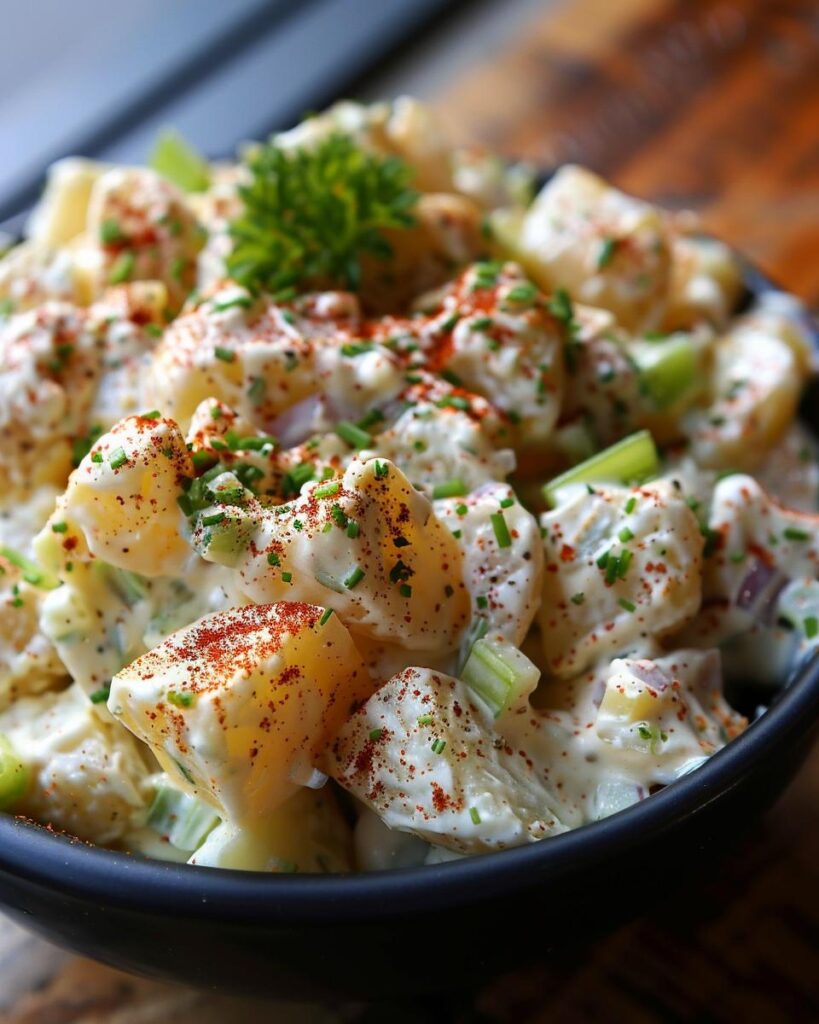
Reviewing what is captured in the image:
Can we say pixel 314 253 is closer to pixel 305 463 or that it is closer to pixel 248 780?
pixel 305 463

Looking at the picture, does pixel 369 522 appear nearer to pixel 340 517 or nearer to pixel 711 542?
pixel 340 517

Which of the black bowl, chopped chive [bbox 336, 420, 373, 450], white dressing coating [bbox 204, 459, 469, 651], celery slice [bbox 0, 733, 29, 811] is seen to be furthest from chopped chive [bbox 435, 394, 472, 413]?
celery slice [bbox 0, 733, 29, 811]

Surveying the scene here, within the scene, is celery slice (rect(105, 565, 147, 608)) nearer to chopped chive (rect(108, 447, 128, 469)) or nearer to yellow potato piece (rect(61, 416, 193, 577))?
yellow potato piece (rect(61, 416, 193, 577))

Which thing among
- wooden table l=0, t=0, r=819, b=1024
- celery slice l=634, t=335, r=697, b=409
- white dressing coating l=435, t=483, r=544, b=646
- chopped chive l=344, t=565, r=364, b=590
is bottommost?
wooden table l=0, t=0, r=819, b=1024

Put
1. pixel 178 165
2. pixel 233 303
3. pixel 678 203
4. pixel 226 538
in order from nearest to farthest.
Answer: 1. pixel 226 538
2. pixel 233 303
3. pixel 178 165
4. pixel 678 203

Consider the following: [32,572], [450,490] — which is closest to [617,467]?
[450,490]

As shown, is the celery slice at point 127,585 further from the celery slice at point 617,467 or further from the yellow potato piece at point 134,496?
the celery slice at point 617,467

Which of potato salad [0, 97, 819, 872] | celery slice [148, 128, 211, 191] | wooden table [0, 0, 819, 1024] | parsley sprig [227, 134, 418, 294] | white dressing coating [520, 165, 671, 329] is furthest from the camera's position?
celery slice [148, 128, 211, 191]
